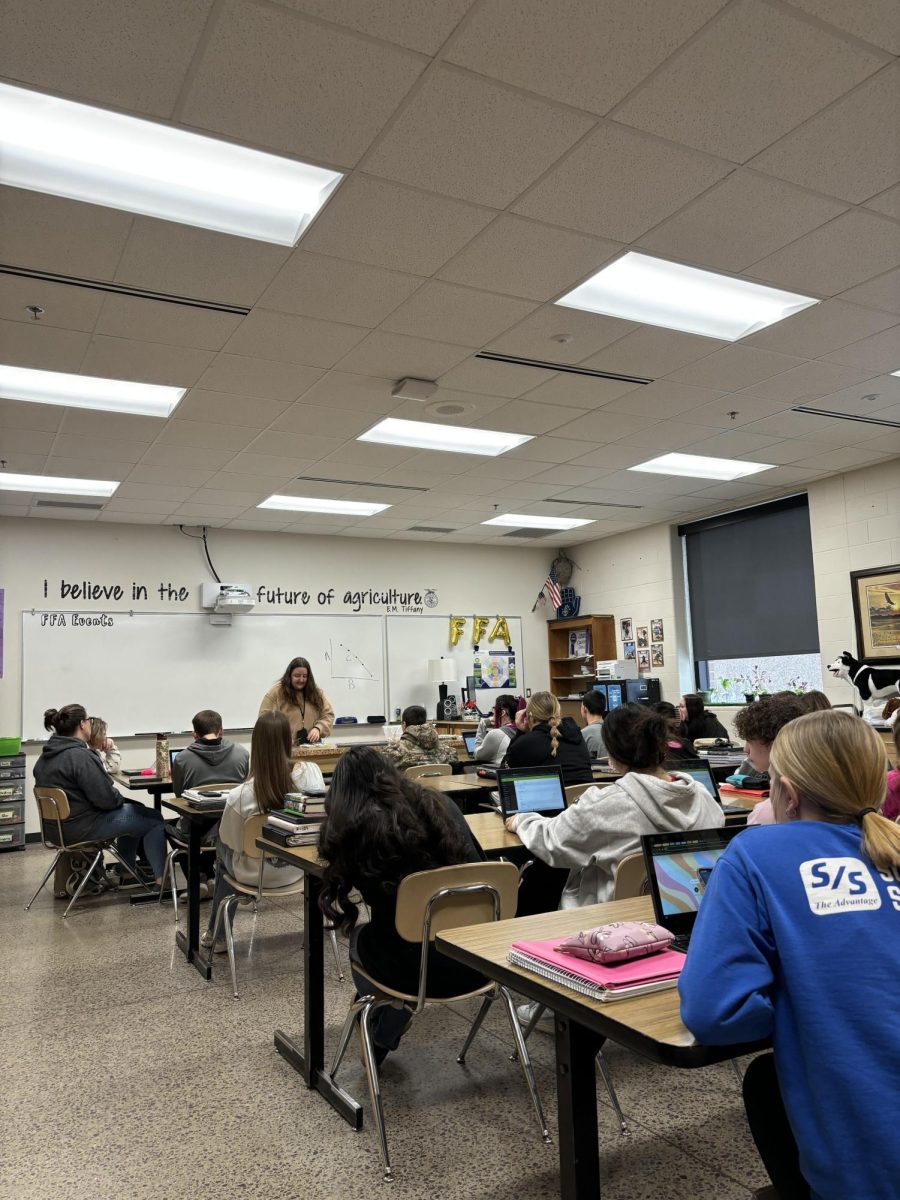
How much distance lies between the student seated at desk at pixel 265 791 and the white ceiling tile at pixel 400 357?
197cm

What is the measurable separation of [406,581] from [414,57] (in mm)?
7755

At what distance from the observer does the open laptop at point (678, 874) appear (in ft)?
6.13

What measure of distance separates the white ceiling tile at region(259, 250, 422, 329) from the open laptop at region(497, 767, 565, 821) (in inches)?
85.0

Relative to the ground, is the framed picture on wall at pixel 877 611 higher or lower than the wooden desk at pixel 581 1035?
higher

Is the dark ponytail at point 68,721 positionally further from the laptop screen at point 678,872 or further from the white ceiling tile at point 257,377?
the laptop screen at point 678,872

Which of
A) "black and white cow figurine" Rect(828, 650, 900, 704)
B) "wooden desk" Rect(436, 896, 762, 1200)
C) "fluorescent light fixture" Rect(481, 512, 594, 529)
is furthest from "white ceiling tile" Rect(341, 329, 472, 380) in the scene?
"black and white cow figurine" Rect(828, 650, 900, 704)

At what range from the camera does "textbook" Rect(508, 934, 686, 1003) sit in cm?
155

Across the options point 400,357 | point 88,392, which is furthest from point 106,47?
point 88,392

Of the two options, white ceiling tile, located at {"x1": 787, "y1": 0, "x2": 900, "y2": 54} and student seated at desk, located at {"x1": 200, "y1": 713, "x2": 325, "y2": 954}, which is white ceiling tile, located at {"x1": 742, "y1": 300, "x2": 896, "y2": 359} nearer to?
white ceiling tile, located at {"x1": 787, "y1": 0, "x2": 900, "y2": 54}

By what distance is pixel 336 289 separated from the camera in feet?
12.7

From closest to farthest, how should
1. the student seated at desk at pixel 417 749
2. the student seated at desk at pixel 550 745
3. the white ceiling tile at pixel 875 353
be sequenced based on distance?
1. the white ceiling tile at pixel 875 353
2. the student seated at desk at pixel 550 745
3. the student seated at desk at pixel 417 749

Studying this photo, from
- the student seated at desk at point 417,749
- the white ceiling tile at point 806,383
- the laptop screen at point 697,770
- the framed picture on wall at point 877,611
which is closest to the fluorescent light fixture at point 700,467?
the framed picture on wall at point 877,611

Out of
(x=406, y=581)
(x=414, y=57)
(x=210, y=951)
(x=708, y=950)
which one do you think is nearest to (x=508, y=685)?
(x=406, y=581)

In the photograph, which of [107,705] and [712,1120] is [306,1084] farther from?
[107,705]
